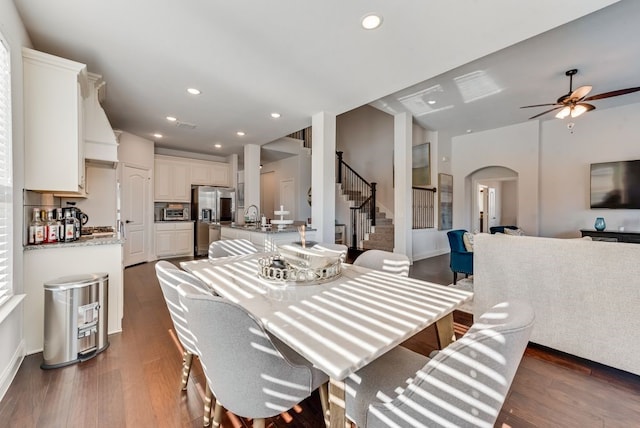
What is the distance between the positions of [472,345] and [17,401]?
2564 mm

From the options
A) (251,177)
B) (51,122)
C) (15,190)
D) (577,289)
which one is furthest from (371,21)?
(251,177)

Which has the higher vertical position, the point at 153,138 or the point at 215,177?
the point at 153,138

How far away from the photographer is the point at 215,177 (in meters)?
6.92

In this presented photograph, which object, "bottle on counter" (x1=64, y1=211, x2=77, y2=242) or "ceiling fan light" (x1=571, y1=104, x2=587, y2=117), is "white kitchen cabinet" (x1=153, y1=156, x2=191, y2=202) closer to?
"bottle on counter" (x1=64, y1=211, x2=77, y2=242)

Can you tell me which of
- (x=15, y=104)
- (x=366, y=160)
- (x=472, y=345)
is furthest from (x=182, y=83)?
(x=366, y=160)

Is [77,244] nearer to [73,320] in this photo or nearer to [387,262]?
[73,320]

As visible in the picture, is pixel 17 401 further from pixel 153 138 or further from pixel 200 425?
pixel 153 138

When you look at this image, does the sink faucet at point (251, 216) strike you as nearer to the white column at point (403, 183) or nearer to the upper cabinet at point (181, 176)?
the upper cabinet at point (181, 176)

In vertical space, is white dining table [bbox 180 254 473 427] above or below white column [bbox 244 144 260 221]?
below

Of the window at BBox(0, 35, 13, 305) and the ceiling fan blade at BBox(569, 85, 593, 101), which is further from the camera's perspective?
the ceiling fan blade at BBox(569, 85, 593, 101)

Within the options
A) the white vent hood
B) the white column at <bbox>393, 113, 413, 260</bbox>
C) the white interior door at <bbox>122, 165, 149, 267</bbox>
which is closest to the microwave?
the white interior door at <bbox>122, 165, 149, 267</bbox>

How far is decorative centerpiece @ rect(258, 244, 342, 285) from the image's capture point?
1584 mm

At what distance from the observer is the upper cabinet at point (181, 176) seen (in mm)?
6039

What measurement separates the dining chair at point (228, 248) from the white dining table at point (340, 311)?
2.82 ft
